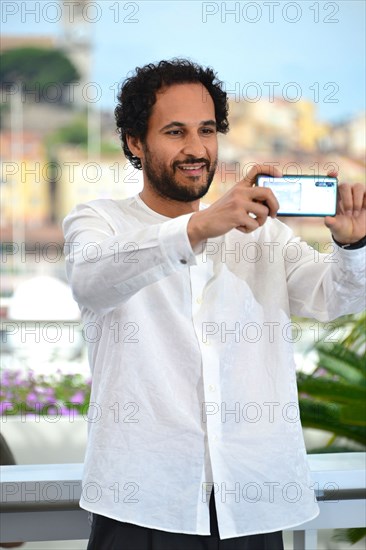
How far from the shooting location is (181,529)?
47.5 inches

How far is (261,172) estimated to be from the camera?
1.18 metres

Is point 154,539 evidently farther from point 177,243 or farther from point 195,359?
point 177,243

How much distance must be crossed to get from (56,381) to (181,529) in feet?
9.84

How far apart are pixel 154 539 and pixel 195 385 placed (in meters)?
0.23

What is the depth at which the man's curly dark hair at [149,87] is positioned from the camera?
139 centimetres

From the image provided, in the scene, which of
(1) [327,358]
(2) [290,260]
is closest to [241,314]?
(2) [290,260]

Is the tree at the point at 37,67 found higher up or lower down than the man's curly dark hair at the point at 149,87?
higher up

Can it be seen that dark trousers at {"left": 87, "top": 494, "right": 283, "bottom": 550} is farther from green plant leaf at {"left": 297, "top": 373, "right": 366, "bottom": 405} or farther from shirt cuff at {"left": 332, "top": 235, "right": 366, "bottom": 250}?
green plant leaf at {"left": 297, "top": 373, "right": 366, "bottom": 405}

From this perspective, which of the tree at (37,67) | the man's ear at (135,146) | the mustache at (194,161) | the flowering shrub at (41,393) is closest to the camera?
the mustache at (194,161)

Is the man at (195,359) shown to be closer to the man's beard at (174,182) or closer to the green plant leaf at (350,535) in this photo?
the man's beard at (174,182)

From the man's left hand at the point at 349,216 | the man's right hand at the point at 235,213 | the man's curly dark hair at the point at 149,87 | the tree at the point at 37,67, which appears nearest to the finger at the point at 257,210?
the man's right hand at the point at 235,213

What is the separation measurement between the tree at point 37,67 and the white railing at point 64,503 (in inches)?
313

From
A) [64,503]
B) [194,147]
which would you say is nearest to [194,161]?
[194,147]

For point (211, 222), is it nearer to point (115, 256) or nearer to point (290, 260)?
point (115, 256)
